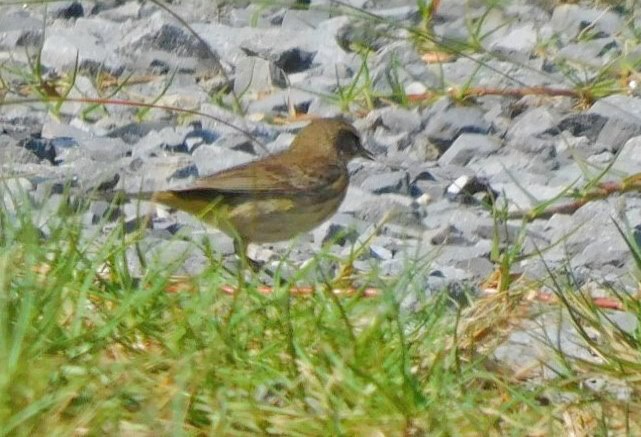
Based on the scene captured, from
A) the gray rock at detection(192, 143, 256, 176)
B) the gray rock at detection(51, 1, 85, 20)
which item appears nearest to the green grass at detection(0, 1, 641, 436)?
the gray rock at detection(192, 143, 256, 176)

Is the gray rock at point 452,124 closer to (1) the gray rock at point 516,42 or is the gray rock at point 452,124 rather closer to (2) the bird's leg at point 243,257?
(1) the gray rock at point 516,42

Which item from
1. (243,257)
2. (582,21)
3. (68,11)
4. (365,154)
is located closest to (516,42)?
(582,21)

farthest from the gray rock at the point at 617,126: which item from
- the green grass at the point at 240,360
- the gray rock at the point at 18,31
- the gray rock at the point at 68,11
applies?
the gray rock at the point at 68,11

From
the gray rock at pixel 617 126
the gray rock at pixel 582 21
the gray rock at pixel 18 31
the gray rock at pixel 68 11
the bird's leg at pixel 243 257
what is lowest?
the gray rock at pixel 68 11

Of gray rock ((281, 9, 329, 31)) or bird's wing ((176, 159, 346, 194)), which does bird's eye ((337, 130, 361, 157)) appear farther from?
gray rock ((281, 9, 329, 31))

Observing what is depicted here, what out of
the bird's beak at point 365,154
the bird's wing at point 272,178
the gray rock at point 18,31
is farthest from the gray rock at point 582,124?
the gray rock at point 18,31

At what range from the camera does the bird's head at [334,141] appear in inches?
288

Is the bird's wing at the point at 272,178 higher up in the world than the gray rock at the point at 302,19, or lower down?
higher up

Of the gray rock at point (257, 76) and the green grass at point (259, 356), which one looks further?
the gray rock at point (257, 76)

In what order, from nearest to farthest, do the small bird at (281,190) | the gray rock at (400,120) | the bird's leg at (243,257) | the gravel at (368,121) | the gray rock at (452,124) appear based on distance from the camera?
the bird's leg at (243,257)
the gravel at (368,121)
the small bird at (281,190)
the gray rock at (452,124)
the gray rock at (400,120)

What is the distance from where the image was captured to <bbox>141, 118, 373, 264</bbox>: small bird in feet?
21.9

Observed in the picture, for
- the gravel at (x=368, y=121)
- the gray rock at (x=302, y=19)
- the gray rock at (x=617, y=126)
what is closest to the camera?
the gravel at (x=368, y=121)

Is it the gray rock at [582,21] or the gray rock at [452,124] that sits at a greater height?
the gray rock at [452,124]

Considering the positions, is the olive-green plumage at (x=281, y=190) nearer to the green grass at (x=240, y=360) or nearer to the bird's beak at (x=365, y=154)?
the bird's beak at (x=365, y=154)
